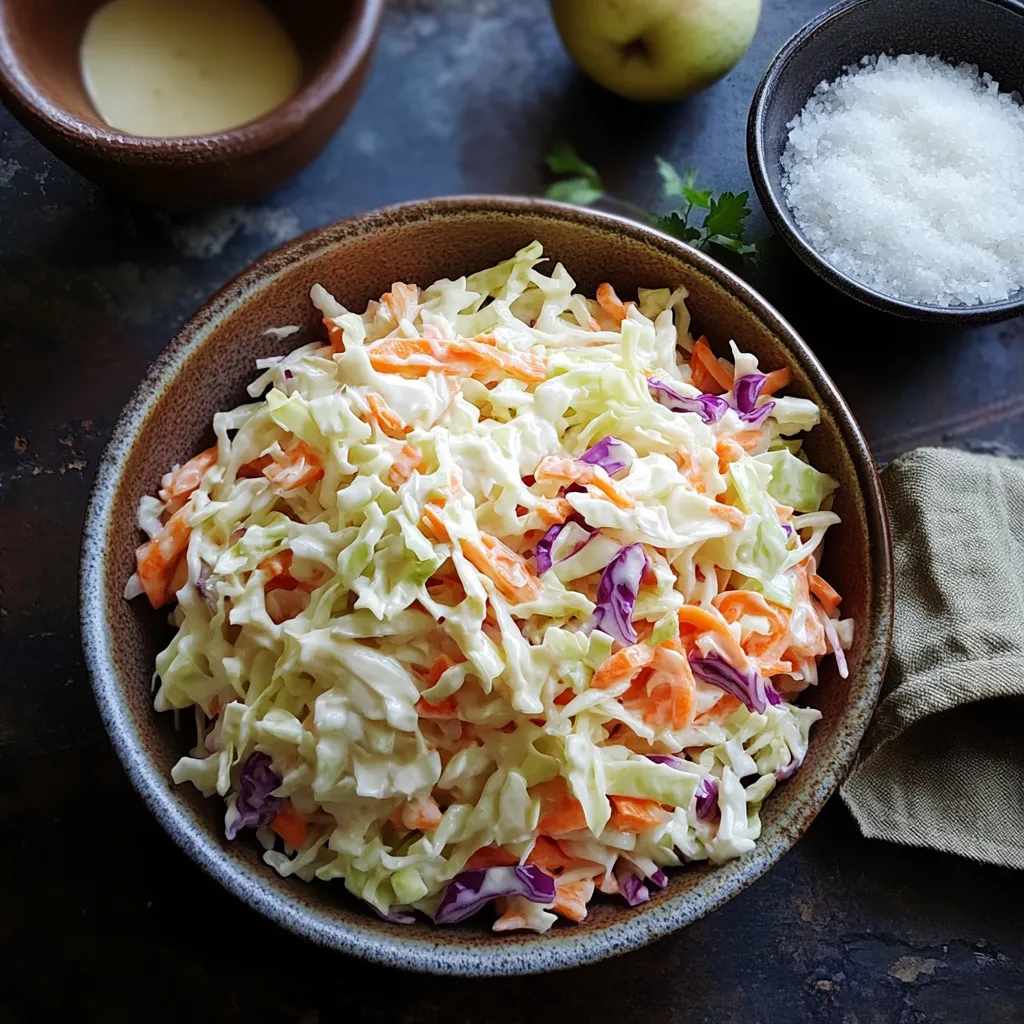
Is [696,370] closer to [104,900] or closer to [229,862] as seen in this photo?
[229,862]

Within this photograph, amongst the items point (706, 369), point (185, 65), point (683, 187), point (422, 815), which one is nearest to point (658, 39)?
point (683, 187)

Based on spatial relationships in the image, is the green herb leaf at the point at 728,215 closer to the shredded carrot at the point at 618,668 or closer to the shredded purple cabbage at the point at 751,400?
the shredded purple cabbage at the point at 751,400

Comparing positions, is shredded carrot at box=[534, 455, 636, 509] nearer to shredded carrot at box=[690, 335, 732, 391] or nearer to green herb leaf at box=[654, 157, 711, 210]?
shredded carrot at box=[690, 335, 732, 391]

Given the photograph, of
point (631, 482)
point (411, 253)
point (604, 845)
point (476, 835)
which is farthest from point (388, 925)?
point (411, 253)

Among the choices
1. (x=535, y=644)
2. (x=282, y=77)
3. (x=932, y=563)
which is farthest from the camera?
(x=282, y=77)

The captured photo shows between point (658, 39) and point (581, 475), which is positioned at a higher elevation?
point (658, 39)

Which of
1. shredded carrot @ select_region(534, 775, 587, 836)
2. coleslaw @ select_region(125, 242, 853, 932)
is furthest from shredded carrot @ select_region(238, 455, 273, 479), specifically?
shredded carrot @ select_region(534, 775, 587, 836)

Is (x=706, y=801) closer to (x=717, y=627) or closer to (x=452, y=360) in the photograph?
(x=717, y=627)
